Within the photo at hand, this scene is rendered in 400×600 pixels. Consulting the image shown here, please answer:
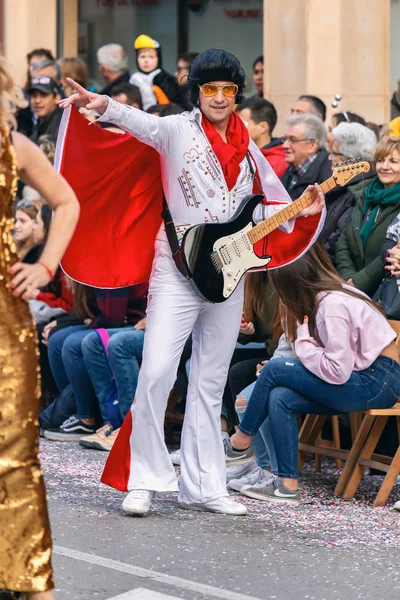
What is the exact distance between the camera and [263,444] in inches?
298

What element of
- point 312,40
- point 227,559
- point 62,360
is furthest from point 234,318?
point 312,40

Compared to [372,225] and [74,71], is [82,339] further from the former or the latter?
[74,71]

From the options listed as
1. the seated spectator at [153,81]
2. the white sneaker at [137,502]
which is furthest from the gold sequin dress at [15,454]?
the seated spectator at [153,81]

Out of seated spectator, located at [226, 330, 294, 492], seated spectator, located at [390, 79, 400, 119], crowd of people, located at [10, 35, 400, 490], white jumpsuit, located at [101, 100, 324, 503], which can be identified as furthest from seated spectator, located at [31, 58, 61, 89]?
white jumpsuit, located at [101, 100, 324, 503]

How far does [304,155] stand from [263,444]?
8.43ft

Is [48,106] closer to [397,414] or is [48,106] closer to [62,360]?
[62,360]

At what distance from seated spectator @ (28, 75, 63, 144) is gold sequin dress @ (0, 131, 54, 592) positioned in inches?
324

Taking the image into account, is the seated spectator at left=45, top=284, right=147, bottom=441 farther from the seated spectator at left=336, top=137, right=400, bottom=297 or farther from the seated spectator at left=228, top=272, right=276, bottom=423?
the seated spectator at left=336, top=137, right=400, bottom=297

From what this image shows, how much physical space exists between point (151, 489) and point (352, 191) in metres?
3.13

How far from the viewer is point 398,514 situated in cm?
681

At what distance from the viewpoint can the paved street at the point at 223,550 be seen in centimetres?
522

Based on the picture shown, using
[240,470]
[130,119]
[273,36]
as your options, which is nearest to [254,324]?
[240,470]

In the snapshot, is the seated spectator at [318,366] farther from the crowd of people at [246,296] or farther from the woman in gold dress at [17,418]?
the woman in gold dress at [17,418]

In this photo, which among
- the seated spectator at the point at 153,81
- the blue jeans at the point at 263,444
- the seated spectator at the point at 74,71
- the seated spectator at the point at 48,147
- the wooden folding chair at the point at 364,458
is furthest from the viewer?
the seated spectator at the point at 74,71
